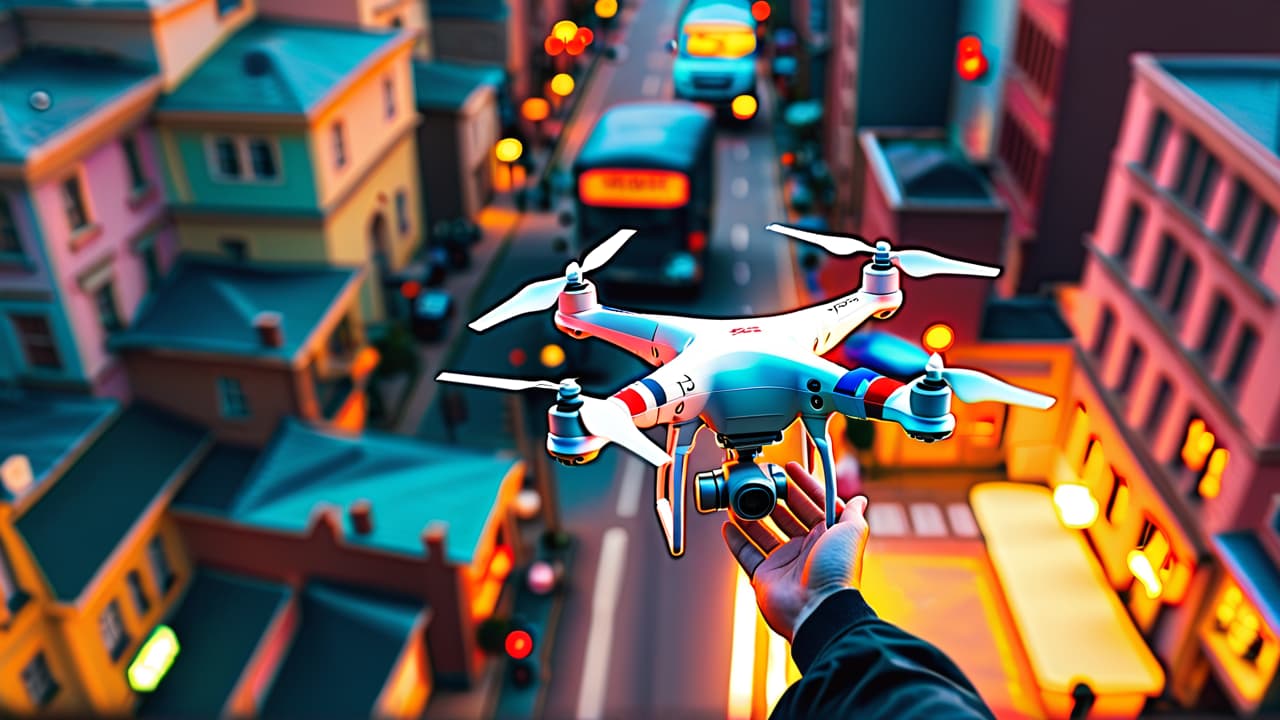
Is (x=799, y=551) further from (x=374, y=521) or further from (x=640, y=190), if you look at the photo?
(x=640, y=190)

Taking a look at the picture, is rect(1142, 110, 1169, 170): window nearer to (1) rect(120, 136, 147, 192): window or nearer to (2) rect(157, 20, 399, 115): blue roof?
(2) rect(157, 20, 399, 115): blue roof

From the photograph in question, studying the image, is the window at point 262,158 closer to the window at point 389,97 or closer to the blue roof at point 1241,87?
the window at point 389,97

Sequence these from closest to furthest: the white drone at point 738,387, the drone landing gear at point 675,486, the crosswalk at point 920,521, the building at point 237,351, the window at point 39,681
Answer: the white drone at point 738,387 < the drone landing gear at point 675,486 < the window at point 39,681 < the crosswalk at point 920,521 < the building at point 237,351

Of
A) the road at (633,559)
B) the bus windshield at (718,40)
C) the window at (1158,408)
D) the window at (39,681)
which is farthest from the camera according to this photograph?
the road at (633,559)

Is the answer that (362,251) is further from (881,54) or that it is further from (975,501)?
(975,501)

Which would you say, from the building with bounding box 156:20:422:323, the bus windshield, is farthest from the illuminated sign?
the bus windshield

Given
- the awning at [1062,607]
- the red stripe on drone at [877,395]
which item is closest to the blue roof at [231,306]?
the awning at [1062,607]

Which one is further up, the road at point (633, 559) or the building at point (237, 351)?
the building at point (237, 351)

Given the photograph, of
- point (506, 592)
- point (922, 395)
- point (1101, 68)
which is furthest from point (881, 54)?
point (922, 395)
